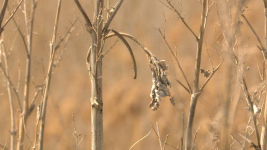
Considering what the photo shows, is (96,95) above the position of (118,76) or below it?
below

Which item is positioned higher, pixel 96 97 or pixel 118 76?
pixel 118 76

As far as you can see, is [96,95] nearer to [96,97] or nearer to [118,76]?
[96,97]

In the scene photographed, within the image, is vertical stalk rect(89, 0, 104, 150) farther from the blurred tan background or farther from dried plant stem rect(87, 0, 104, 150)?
the blurred tan background

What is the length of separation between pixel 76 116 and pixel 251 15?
6.99 feet

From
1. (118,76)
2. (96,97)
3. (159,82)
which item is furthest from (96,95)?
(118,76)

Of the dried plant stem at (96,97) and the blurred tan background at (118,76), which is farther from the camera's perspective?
the blurred tan background at (118,76)

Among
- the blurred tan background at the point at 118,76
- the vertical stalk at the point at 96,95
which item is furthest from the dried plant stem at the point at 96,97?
the blurred tan background at the point at 118,76

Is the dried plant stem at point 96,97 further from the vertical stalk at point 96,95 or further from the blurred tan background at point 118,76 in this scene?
the blurred tan background at point 118,76

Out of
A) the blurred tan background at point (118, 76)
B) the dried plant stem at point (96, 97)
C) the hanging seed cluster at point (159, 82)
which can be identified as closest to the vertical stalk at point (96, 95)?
the dried plant stem at point (96, 97)

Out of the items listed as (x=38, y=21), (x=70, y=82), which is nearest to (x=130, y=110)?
(x=70, y=82)

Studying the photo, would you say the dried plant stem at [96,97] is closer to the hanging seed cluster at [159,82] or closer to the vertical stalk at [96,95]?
the vertical stalk at [96,95]

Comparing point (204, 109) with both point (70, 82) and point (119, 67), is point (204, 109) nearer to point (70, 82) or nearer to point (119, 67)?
point (119, 67)

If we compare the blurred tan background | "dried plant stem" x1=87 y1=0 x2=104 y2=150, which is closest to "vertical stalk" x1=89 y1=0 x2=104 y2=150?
"dried plant stem" x1=87 y1=0 x2=104 y2=150

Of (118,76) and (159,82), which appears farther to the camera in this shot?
(118,76)
